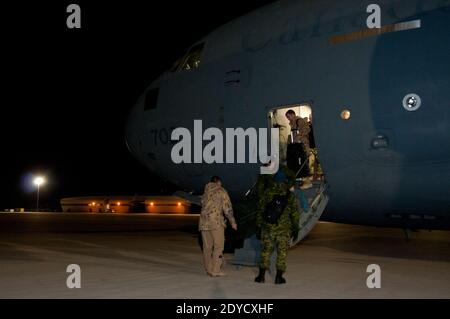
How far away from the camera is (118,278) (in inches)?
409

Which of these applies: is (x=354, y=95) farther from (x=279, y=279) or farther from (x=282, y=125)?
(x=279, y=279)

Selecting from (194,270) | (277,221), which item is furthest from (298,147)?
(194,270)

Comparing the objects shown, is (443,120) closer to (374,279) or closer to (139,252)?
(374,279)

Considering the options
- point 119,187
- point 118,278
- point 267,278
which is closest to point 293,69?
point 267,278

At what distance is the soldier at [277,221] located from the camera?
9.88 metres

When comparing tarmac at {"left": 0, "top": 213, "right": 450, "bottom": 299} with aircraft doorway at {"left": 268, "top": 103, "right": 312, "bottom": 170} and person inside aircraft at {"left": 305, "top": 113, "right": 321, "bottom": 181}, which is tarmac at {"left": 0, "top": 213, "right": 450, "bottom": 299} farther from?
aircraft doorway at {"left": 268, "top": 103, "right": 312, "bottom": 170}

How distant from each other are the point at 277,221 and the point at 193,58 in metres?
6.49

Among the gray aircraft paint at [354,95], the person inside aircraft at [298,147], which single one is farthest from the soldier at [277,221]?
the person inside aircraft at [298,147]

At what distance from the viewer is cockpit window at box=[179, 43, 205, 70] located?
14625mm

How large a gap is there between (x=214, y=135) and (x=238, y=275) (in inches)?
147

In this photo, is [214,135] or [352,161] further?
[214,135]
